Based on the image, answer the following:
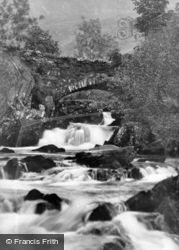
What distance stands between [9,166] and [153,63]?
9.94 m

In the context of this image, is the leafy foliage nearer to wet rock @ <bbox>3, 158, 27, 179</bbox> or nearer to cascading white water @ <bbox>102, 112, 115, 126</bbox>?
wet rock @ <bbox>3, 158, 27, 179</bbox>

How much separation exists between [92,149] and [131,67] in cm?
592

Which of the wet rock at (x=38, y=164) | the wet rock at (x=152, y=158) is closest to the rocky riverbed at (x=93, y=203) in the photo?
the wet rock at (x=38, y=164)

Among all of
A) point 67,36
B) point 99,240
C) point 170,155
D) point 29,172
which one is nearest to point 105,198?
point 99,240

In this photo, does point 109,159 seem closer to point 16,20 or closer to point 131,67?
point 131,67

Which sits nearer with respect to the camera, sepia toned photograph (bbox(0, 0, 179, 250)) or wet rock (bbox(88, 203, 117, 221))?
sepia toned photograph (bbox(0, 0, 179, 250))

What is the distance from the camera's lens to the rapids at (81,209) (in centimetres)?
1327

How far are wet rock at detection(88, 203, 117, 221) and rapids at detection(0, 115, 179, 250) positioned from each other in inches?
6.1

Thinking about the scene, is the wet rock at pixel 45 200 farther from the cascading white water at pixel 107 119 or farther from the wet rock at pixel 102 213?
the cascading white water at pixel 107 119

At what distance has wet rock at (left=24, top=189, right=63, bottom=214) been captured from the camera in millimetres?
15078

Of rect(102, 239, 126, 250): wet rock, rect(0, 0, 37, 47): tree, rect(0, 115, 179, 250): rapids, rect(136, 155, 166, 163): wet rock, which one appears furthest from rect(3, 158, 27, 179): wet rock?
rect(0, 0, 37, 47): tree

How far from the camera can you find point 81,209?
1531 cm

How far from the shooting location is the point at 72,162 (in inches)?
881

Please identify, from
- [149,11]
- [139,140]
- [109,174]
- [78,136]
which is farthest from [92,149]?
[149,11]
